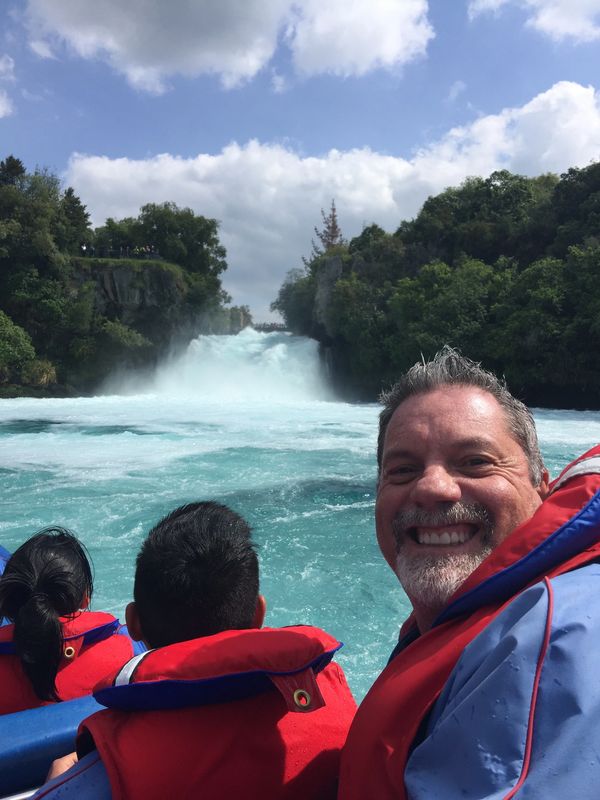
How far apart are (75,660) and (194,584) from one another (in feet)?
3.00

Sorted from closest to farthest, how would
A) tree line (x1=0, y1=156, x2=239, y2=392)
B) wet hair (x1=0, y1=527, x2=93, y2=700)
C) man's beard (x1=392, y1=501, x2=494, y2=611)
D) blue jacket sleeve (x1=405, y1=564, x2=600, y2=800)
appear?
blue jacket sleeve (x1=405, y1=564, x2=600, y2=800) < man's beard (x1=392, y1=501, x2=494, y2=611) < wet hair (x1=0, y1=527, x2=93, y2=700) < tree line (x1=0, y1=156, x2=239, y2=392)

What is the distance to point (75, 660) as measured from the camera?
2068mm

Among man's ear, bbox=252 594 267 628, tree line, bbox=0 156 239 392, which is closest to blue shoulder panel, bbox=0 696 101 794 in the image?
man's ear, bbox=252 594 267 628

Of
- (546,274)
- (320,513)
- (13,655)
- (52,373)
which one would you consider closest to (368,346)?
(546,274)

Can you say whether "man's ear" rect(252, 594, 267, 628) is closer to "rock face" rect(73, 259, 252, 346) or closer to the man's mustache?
the man's mustache

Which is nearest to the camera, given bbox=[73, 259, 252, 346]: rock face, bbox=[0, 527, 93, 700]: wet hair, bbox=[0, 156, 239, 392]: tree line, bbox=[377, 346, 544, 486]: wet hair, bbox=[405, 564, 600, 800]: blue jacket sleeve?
bbox=[405, 564, 600, 800]: blue jacket sleeve

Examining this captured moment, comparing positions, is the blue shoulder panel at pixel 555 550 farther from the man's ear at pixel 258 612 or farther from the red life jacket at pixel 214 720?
the man's ear at pixel 258 612

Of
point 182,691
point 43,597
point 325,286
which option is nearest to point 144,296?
point 325,286

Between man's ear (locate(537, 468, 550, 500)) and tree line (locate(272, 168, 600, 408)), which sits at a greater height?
tree line (locate(272, 168, 600, 408))

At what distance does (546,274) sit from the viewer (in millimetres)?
22453

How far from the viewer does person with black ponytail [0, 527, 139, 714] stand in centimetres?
196

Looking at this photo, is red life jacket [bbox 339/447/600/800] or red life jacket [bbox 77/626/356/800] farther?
red life jacket [bbox 77/626/356/800]

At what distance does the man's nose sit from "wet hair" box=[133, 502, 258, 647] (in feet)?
1.66

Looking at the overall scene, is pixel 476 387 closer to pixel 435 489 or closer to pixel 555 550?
pixel 435 489
